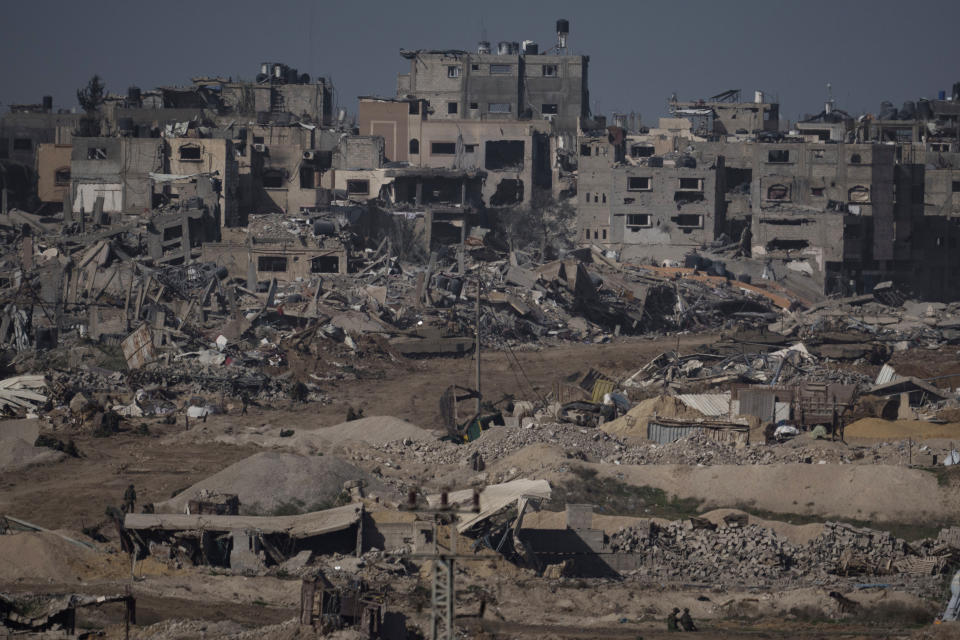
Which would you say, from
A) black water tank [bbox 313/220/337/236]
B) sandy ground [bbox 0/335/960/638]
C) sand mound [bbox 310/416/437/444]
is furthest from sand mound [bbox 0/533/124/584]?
black water tank [bbox 313/220/337/236]

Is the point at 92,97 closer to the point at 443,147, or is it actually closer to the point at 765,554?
the point at 443,147

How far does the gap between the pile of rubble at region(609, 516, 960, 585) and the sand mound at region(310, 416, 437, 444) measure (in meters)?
7.60

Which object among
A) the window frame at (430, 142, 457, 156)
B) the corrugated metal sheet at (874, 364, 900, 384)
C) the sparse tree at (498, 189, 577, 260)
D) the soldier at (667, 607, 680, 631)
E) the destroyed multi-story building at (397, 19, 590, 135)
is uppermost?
the destroyed multi-story building at (397, 19, 590, 135)

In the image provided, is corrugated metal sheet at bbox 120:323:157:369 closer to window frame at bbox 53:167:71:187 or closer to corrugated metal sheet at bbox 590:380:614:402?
corrugated metal sheet at bbox 590:380:614:402

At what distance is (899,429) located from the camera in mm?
27484

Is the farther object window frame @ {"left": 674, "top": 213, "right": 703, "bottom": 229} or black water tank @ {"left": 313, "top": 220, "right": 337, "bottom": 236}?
window frame @ {"left": 674, "top": 213, "right": 703, "bottom": 229}

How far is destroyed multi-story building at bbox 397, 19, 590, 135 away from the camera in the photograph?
68188 mm

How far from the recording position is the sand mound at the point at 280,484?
22.3 m

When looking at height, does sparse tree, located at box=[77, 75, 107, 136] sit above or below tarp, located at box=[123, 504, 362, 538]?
above

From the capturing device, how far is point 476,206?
184 feet

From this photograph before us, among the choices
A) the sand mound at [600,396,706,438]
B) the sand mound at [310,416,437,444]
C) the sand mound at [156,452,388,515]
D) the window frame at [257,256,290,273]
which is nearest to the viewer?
the sand mound at [156,452,388,515]

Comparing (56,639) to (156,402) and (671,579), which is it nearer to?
(671,579)

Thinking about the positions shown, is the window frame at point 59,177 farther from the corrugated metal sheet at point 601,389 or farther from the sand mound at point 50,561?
the sand mound at point 50,561

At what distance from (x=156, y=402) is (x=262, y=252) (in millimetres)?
14719
